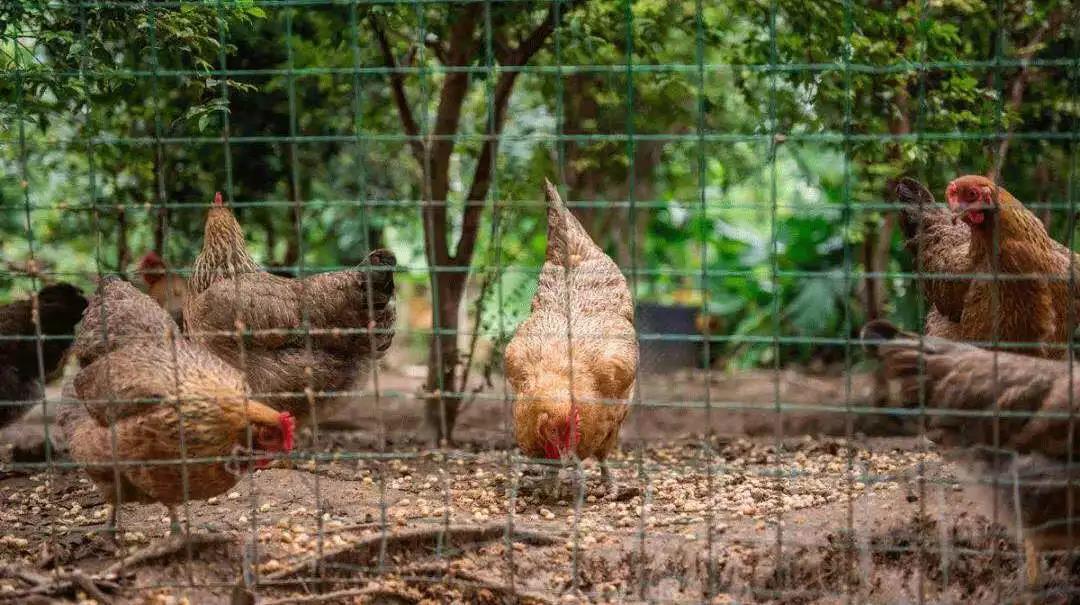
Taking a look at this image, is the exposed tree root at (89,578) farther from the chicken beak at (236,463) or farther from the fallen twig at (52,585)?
the chicken beak at (236,463)

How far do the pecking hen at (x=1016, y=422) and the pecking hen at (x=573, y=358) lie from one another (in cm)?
158

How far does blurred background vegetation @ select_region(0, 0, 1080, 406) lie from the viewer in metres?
4.70

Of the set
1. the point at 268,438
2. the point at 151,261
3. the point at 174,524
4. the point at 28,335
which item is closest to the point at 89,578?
the point at 174,524

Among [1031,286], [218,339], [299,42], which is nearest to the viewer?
[1031,286]

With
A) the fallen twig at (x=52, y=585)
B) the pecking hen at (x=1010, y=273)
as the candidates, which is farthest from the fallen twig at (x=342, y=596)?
the pecking hen at (x=1010, y=273)

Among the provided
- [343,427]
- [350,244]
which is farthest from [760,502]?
[350,244]

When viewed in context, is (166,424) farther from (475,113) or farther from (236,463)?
(475,113)

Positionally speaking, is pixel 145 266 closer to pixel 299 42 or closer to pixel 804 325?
pixel 299 42

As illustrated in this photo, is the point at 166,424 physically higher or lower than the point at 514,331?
lower

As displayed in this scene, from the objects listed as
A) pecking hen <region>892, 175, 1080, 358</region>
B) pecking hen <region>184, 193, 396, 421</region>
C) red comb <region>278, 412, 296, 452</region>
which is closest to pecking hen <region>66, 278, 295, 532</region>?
red comb <region>278, 412, 296, 452</region>

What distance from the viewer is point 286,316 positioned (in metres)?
6.21

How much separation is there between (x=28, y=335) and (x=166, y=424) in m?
2.63

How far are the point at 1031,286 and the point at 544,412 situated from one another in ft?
8.36

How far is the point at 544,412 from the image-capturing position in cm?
562
